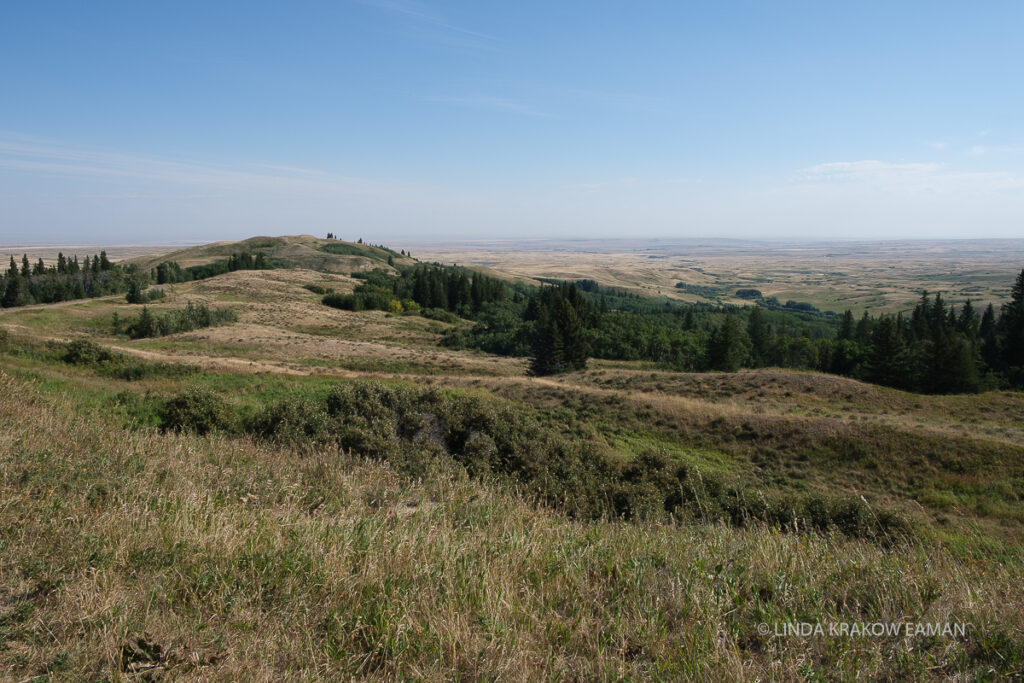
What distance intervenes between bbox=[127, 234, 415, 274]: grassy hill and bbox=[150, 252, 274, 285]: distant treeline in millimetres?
11917

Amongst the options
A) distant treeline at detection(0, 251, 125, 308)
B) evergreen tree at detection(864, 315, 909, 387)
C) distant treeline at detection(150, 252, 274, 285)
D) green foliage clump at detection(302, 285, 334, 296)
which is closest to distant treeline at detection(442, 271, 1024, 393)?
evergreen tree at detection(864, 315, 909, 387)

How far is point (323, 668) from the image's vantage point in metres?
3.00

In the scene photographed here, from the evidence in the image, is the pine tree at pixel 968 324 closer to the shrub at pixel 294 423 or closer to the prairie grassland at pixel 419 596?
the shrub at pixel 294 423

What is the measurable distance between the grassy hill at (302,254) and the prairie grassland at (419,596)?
140 meters

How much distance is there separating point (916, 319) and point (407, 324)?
80631mm

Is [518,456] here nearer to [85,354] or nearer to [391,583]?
[391,583]

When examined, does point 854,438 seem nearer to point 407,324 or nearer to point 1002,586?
point 1002,586

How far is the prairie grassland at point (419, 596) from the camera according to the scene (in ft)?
9.93

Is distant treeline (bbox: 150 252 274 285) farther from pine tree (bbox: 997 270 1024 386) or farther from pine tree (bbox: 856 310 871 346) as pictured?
pine tree (bbox: 997 270 1024 386)

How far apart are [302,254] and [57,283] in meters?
80.5

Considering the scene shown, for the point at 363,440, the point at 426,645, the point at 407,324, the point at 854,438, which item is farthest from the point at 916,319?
the point at 426,645

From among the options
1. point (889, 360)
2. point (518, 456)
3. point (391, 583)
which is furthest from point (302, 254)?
point (391, 583)

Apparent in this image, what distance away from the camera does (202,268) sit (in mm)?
122562

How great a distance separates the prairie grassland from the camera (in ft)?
9.93
